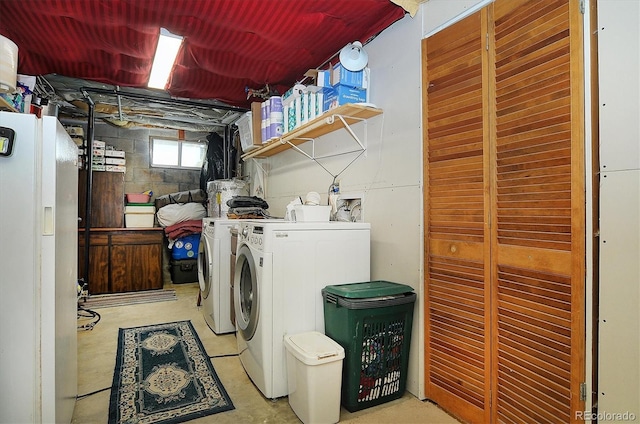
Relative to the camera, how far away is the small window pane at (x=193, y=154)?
619 cm

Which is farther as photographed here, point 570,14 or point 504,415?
point 504,415

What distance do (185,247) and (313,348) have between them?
3.99 m

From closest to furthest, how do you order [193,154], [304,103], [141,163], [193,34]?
[193,34] < [304,103] < [141,163] < [193,154]

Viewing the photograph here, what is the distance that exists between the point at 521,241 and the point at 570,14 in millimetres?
981

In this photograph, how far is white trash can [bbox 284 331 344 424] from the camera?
184 cm

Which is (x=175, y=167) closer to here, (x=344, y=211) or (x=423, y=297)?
(x=344, y=211)

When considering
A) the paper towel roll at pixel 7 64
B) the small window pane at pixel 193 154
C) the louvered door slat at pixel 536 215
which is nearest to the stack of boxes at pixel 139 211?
the small window pane at pixel 193 154

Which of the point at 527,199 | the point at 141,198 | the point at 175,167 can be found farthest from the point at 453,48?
the point at 175,167

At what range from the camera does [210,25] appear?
249 cm

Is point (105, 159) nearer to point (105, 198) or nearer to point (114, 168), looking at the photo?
point (114, 168)

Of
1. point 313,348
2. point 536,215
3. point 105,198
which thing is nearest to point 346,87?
point 536,215

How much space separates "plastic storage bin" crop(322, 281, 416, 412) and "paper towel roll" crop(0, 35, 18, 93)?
246cm

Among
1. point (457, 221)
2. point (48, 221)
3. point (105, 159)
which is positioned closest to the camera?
point (48, 221)

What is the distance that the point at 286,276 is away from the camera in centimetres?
217
